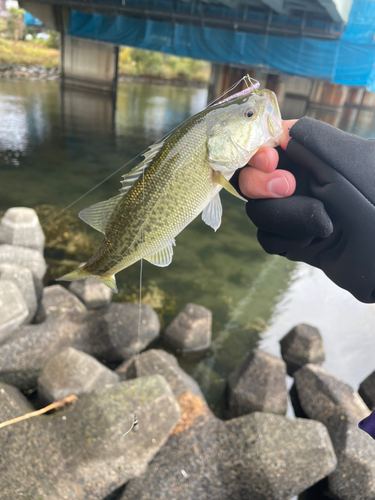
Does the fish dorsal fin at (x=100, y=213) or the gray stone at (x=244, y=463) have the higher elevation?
the fish dorsal fin at (x=100, y=213)

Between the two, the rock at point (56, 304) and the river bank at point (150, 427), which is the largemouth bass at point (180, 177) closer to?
the river bank at point (150, 427)

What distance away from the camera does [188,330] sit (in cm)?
570

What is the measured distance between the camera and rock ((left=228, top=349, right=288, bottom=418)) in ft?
14.7

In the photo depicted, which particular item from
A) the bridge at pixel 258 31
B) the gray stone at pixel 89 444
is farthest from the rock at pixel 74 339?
the bridge at pixel 258 31

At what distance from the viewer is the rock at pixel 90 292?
6066 mm

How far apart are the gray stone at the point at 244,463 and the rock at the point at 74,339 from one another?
5.45 ft

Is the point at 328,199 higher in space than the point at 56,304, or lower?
higher

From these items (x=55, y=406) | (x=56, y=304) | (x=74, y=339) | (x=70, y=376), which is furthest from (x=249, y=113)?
(x=56, y=304)

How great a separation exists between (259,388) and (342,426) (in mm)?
1038

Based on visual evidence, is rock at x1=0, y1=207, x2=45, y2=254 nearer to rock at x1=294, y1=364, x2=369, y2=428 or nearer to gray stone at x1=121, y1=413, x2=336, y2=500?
gray stone at x1=121, y1=413, x2=336, y2=500

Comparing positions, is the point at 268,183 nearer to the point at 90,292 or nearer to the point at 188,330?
the point at 188,330

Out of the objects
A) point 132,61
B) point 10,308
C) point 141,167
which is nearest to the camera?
point 141,167

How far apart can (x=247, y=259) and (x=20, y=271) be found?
19.5 feet

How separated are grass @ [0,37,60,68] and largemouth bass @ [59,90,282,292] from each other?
38515mm
